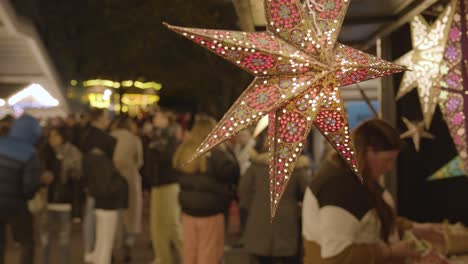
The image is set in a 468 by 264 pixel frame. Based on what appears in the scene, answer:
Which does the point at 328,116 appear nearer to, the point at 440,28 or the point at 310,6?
the point at 310,6

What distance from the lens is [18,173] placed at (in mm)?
5734

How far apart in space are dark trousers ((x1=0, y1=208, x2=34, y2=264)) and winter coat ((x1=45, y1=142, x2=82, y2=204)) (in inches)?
53.7

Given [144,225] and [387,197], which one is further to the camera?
[144,225]

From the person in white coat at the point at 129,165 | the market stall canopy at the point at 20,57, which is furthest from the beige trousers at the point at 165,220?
the market stall canopy at the point at 20,57

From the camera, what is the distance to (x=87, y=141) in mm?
6652

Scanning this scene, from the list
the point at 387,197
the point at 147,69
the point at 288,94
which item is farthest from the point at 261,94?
the point at 147,69

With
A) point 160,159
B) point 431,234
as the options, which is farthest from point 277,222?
point 160,159

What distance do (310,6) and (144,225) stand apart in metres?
9.29

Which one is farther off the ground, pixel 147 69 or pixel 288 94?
pixel 147 69

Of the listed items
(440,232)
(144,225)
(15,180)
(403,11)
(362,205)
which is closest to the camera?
(362,205)

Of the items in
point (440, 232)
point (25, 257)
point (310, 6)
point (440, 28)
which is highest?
point (440, 28)

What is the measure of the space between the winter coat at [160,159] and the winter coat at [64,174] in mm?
830

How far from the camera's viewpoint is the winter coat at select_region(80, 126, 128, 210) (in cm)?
662

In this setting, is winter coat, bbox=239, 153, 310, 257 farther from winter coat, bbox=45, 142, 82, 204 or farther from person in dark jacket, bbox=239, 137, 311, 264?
winter coat, bbox=45, 142, 82, 204
